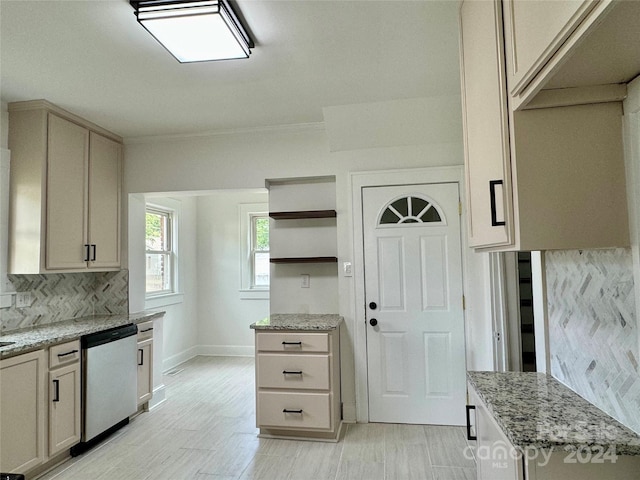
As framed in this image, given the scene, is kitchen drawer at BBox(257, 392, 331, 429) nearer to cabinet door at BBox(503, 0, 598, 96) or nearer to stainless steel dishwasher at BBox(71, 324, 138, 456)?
stainless steel dishwasher at BBox(71, 324, 138, 456)

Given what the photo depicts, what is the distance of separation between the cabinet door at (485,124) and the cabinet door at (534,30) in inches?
2.8

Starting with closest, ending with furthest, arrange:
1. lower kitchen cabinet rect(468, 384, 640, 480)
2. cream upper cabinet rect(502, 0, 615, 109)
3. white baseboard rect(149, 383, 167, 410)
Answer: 1. cream upper cabinet rect(502, 0, 615, 109)
2. lower kitchen cabinet rect(468, 384, 640, 480)
3. white baseboard rect(149, 383, 167, 410)

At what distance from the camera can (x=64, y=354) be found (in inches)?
101

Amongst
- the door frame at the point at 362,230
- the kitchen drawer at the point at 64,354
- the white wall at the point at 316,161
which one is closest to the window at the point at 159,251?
the white wall at the point at 316,161

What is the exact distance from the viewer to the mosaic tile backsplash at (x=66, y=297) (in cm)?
291

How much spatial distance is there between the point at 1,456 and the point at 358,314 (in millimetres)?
2467

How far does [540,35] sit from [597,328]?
965mm

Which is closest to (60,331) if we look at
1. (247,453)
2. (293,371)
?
(247,453)

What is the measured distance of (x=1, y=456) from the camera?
2.16 m

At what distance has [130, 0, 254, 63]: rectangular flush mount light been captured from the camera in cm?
175

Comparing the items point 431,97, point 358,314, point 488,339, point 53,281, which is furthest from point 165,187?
point 488,339

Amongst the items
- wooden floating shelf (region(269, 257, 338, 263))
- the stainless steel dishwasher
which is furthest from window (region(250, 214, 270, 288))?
the stainless steel dishwasher

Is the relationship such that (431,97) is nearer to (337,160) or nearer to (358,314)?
(337,160)

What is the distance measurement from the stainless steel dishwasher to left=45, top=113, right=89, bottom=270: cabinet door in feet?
2.22
